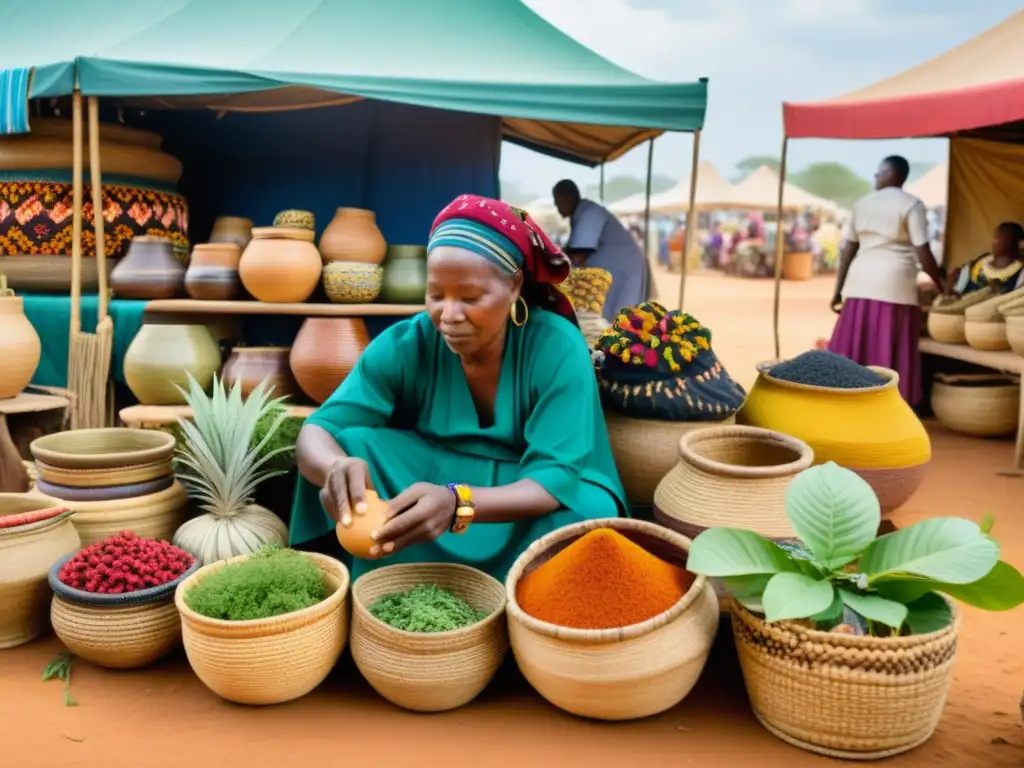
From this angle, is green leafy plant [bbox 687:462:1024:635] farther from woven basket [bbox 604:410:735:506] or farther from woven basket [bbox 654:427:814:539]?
woven basket [bbox 604:410:735:506]

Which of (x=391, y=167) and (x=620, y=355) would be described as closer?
(x=620, y=355)

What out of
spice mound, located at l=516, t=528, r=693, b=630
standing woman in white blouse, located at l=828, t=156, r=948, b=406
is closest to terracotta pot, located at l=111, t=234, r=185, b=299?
spice mound, located at l=516, t=528, r=693, b=630

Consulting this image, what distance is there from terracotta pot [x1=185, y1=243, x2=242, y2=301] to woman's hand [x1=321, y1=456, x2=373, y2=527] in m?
2.26

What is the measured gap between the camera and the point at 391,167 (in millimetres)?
4730

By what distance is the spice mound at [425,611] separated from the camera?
1979mm

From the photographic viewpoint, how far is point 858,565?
1922 millimetres

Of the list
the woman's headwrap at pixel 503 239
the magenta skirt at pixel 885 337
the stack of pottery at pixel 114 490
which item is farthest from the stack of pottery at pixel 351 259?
the magenta skirt at pixel 885 337

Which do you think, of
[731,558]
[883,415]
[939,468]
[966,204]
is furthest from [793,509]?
[966,204]

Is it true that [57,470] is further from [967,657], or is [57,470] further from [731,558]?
[967,657]

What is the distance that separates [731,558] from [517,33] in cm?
345

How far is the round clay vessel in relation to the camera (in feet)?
13.1

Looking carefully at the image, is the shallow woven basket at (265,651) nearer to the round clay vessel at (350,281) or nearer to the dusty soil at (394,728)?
the dusty soil at (394,728)

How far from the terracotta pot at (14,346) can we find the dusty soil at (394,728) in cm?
156

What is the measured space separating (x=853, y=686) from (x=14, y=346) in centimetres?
333
